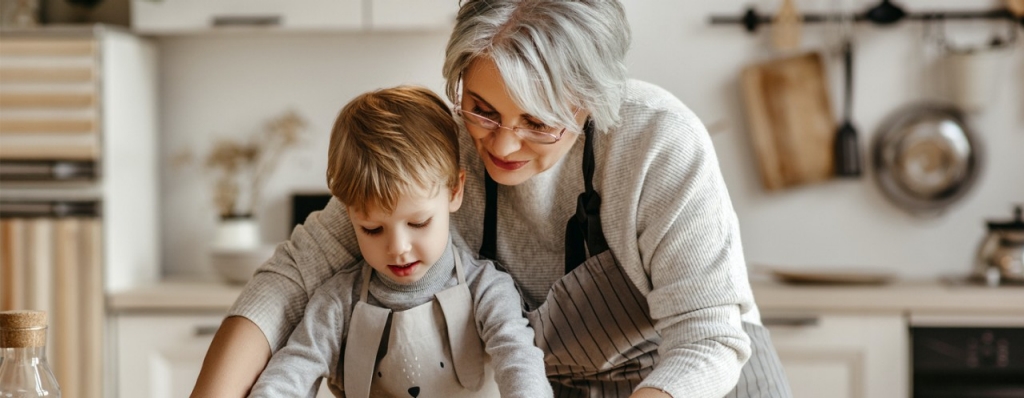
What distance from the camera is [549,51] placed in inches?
48.5

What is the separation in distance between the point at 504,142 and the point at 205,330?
1.66 metres

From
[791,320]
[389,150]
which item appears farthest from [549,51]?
[791,320]

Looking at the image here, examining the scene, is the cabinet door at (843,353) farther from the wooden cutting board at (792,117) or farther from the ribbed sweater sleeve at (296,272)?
the ribbed sweater sleeve at (296,272)

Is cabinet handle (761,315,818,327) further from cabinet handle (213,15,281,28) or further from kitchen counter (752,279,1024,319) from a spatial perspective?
cabinet handle (213,15,281,28)

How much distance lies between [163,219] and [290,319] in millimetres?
1987

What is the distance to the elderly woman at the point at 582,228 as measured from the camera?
1.24m

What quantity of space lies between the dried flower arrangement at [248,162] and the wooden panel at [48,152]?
38 cm

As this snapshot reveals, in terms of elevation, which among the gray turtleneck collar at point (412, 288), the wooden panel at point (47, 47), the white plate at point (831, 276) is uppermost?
the wooden panel at point (47, 47)

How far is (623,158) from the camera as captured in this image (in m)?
1.38

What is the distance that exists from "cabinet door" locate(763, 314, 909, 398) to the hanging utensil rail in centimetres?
86

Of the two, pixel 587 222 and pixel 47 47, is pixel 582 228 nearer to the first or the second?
pixel 587 222

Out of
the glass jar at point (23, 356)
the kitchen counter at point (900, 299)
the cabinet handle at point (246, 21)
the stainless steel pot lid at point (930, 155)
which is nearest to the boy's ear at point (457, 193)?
the glass jar at point (23, 356)

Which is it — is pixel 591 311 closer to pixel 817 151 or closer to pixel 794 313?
pixel 794 313

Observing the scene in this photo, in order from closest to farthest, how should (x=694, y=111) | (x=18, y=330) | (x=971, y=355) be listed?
(x=18, y=330) → (x=971, y=355) → (x=694, y=111)
